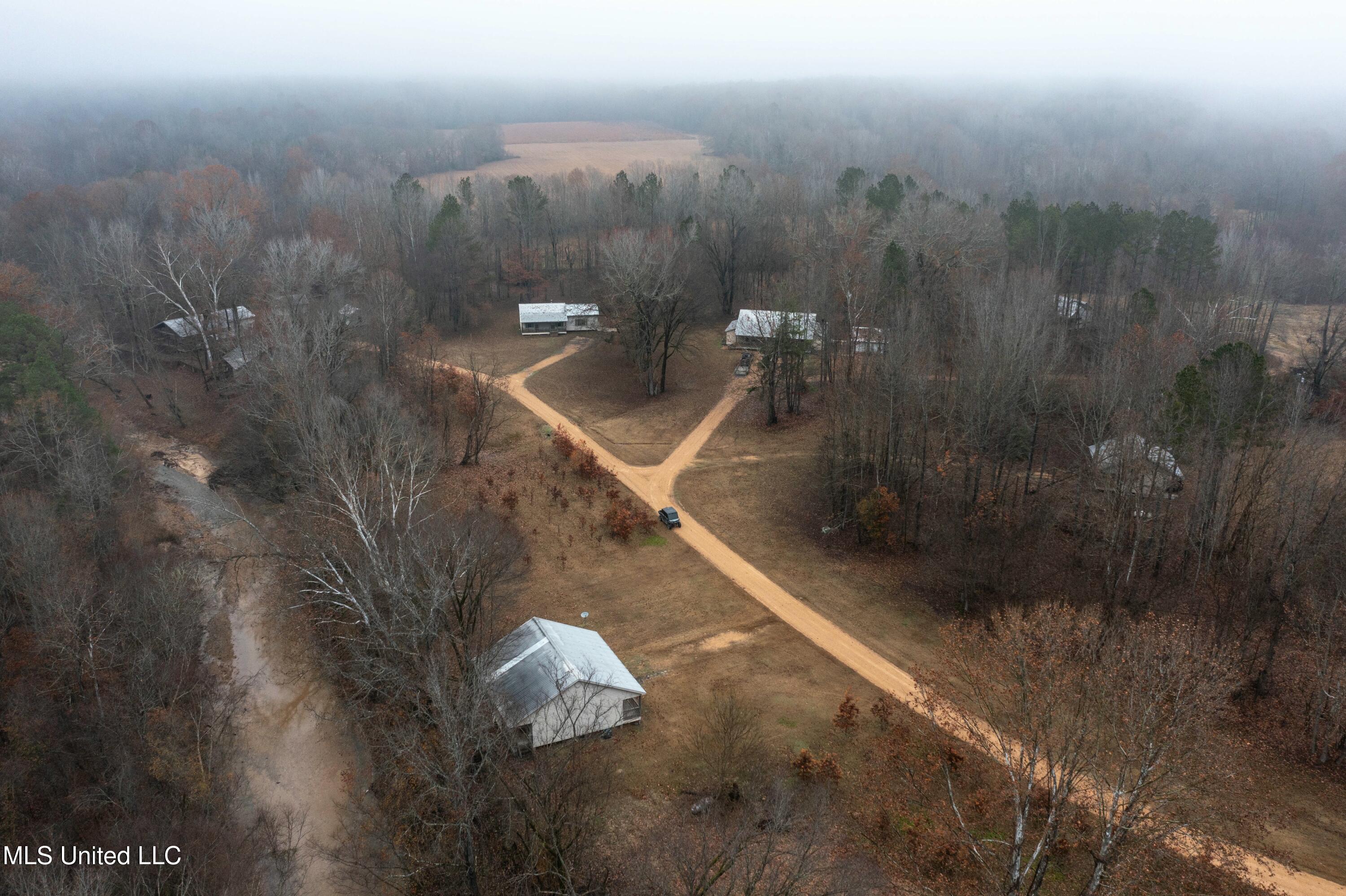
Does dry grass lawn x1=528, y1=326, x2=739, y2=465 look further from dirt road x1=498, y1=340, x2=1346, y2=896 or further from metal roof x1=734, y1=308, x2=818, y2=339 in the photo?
metal roof x1=734, y1=308, x2=818, y2=339

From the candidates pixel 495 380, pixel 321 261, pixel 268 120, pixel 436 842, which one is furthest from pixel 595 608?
pixel 268 120

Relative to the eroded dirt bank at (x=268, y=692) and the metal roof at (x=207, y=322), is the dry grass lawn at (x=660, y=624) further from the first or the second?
the metal roof at (x=207, y=322)

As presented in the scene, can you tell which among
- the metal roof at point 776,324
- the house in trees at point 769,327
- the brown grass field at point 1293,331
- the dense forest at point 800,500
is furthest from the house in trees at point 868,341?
the brown grass field at point 1293,331

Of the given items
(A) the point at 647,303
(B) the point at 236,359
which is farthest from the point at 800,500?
(B) the point at 236,359

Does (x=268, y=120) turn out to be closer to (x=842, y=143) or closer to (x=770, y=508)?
(x=842, y=143)

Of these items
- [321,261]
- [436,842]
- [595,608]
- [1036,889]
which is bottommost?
[595,608]

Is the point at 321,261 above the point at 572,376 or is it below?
above
